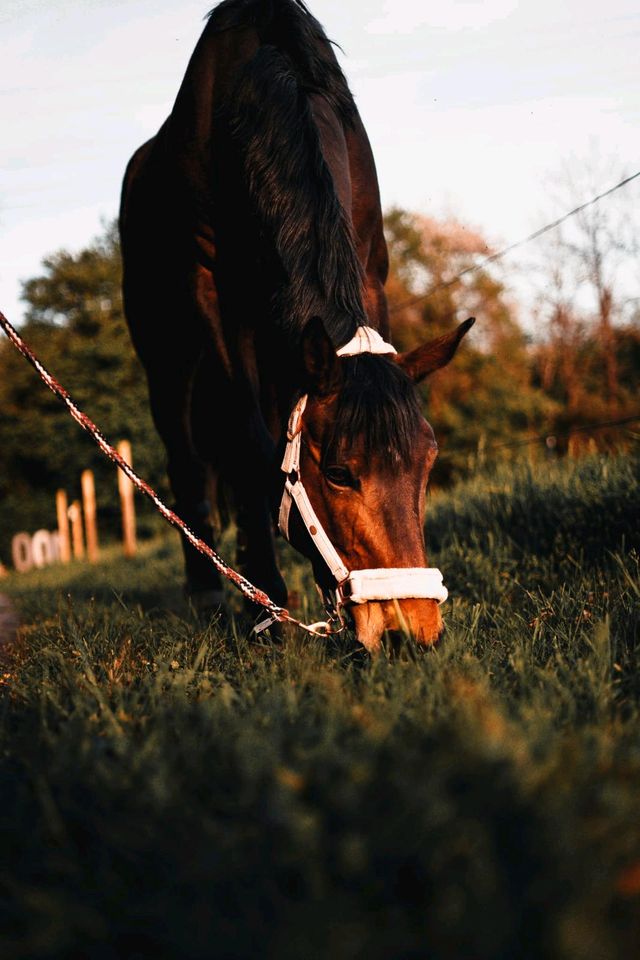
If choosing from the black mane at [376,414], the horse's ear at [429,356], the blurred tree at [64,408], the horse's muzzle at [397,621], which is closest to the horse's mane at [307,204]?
the black mane at [376,414]

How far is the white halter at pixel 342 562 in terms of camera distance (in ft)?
9.37

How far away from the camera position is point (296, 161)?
3.84 metres

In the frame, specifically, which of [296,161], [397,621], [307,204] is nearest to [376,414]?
[397,621]

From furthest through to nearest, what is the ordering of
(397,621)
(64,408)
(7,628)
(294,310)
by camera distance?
(64,408)
(7,628)
(294,310)
(397,621)

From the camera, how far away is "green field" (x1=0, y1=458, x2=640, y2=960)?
117 cm

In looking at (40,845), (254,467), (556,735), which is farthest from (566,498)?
(40,845)

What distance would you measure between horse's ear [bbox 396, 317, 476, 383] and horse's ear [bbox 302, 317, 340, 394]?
0.99 ft

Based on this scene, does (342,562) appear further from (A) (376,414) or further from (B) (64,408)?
(B) (64,408)

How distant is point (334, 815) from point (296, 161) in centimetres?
305

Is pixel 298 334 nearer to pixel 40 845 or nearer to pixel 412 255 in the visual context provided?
pixel 40 845

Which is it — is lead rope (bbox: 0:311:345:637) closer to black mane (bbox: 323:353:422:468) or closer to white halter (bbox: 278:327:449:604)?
white halter (bbox: 278:327:449:604)

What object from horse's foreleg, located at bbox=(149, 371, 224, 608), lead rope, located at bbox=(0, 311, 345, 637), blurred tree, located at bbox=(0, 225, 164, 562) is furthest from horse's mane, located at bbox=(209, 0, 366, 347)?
blurred tree, located at bbox=(0, 225, 164, 562)

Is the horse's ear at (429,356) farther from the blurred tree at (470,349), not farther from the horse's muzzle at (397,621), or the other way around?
the blurred tree at (470,349)

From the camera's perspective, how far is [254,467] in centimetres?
429
